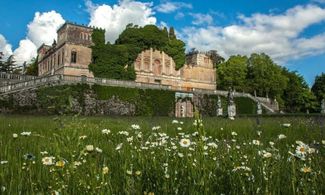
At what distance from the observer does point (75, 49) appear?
4869 cm

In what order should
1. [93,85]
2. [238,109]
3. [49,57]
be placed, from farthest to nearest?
1. [49,57]
2. [238,109]
3. [93,85]

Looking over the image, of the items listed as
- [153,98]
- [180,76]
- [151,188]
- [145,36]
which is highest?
[145,36]

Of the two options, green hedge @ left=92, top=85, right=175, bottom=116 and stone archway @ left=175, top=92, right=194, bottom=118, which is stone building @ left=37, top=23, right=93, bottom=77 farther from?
stone archway @ left=175, top=92, right=194, bottom=118

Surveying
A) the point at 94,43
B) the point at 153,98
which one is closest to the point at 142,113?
the point at 153,98

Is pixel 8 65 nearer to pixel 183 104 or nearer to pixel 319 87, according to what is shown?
pixel 183 104

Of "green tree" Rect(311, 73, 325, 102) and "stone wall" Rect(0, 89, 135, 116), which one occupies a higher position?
"green tree" Rect(311, 73, 325, 102)

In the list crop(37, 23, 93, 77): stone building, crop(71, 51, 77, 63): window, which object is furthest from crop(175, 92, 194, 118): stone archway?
crop(71, 51, 77, 63): window

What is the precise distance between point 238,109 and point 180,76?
11950 mm

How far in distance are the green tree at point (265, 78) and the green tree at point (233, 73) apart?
1595 millimetres

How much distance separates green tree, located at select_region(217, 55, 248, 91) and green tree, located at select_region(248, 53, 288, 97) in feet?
5.23

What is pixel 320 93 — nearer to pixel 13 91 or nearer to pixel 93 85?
pixel 93 85

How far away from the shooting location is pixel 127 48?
50156 millimetres

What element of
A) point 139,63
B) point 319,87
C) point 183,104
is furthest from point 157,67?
point 319,87

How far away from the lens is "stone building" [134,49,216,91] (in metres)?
54.1
